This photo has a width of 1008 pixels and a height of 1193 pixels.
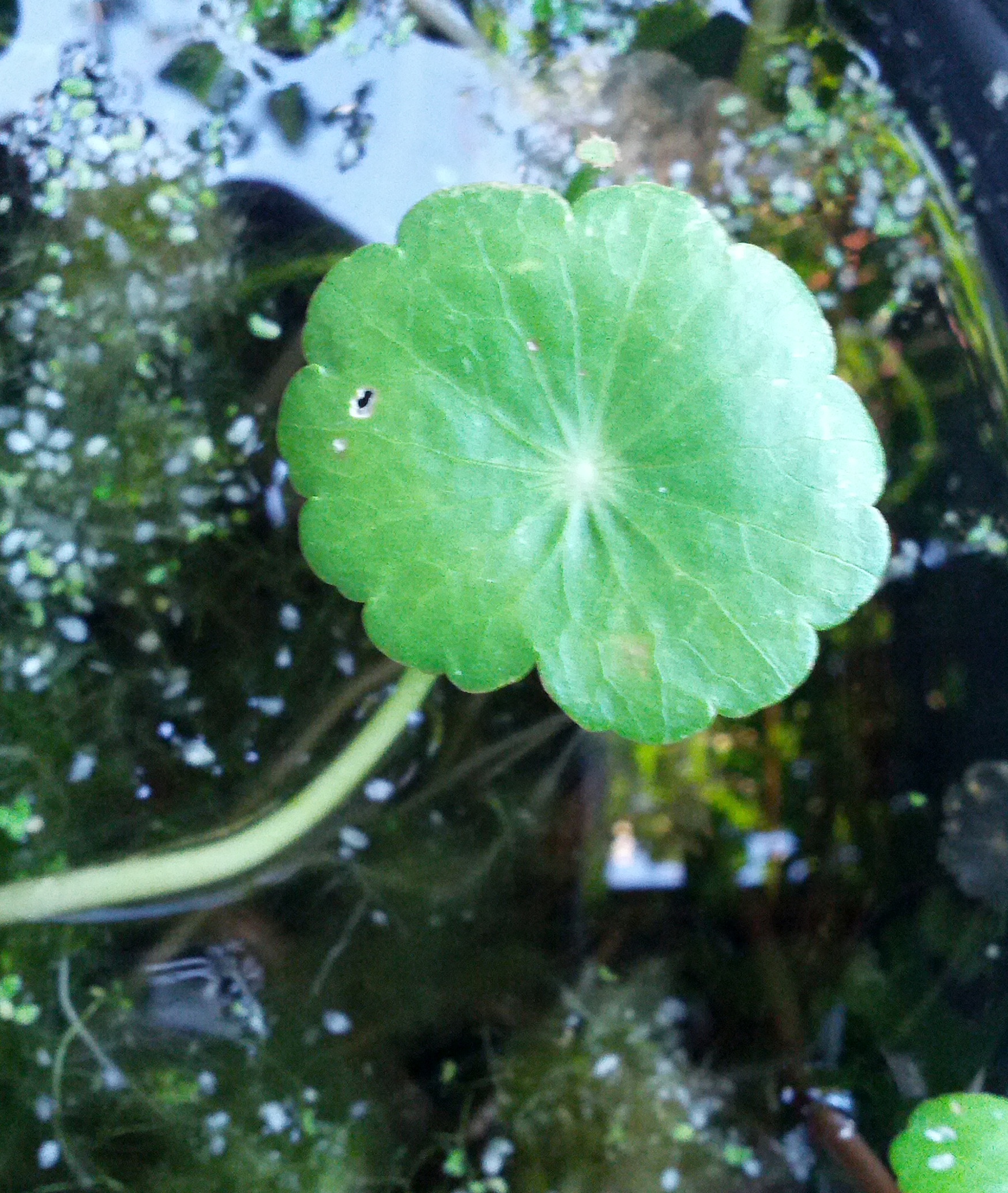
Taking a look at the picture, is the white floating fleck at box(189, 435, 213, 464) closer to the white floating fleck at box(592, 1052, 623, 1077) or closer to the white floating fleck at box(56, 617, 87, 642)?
the white floating fleck at box(56, 617, 87, 642)

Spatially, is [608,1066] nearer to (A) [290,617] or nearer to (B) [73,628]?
(A) [290,617]

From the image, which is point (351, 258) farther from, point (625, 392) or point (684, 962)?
point (684, 962)

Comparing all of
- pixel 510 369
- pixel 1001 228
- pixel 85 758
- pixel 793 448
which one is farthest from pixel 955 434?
pixel 85 758

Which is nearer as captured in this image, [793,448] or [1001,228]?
[793,448]

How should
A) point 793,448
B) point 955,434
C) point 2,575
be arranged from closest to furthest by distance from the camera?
point 793,448 < point 2,575 < point 955,434

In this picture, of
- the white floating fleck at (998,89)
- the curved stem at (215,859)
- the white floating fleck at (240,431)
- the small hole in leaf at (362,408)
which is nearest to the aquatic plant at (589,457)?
the small hole in leaf at (362,408)

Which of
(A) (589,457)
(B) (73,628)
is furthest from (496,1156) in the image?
(A) (589,457)

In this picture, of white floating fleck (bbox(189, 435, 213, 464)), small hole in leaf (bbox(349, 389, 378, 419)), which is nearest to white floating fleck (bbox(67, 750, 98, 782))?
white floating fleck (bbox(189, 435, 213, 464))

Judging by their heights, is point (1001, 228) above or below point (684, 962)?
above
